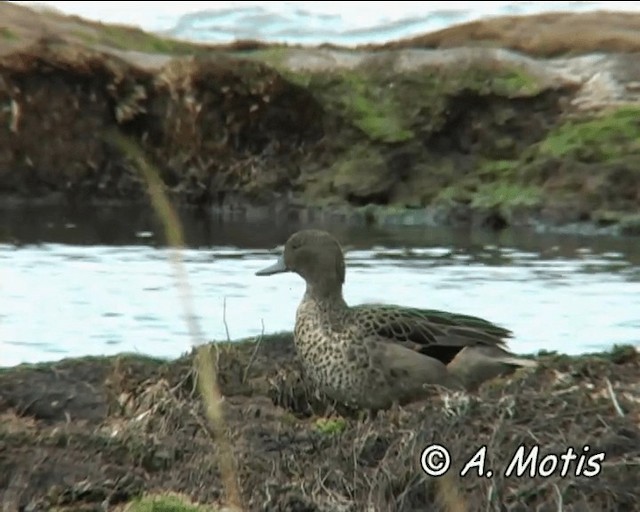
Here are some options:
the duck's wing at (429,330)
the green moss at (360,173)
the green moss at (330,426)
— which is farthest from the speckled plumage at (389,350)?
the green moss at (360,173)

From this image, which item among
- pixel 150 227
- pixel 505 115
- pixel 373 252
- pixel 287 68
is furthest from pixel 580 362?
pixel 287 68

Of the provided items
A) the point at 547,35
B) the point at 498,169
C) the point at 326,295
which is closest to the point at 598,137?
the point at 498,169

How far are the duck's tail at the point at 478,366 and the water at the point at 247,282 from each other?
123 cm

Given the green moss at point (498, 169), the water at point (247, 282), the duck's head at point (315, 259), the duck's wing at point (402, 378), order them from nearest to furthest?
the duck's wing at point (402, 378) → the duck's head at point (315, 259) → the water at point (247, 282) → the green moss at point (498, 169)

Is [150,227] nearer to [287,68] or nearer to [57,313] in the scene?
[287,68]

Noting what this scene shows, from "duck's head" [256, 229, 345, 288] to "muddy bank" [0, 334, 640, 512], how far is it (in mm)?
853

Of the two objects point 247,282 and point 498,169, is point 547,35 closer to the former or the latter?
point 498,169

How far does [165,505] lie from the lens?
512 centimetres

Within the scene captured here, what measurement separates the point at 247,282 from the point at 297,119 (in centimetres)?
555

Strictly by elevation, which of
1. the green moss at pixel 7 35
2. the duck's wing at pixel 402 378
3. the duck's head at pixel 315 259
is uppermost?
the green moss at pixel 7 35

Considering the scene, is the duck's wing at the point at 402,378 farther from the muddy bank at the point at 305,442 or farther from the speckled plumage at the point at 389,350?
the muddy bank at the point at 305,442

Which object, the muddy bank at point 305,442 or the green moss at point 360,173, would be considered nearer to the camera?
the muddy bank at point 305,442

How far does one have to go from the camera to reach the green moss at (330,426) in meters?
6.34

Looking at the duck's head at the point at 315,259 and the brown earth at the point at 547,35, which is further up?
the brown earth at the point at 547,35
